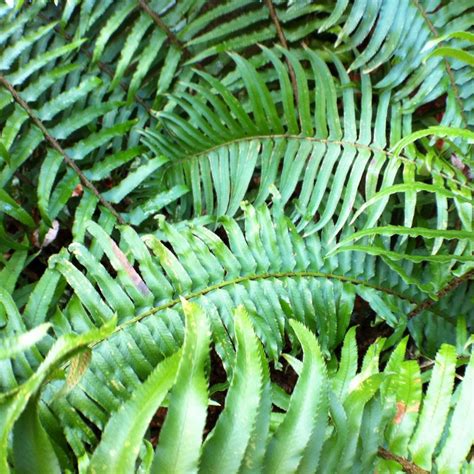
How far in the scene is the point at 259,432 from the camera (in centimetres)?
73

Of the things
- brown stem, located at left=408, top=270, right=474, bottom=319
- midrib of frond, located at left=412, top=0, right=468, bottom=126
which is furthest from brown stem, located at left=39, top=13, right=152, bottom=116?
brown stem, located at left=408, top=270, right=474, bottom=319

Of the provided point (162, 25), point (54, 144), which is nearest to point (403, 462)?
point (54, 144)

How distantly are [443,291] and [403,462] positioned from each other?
556mm

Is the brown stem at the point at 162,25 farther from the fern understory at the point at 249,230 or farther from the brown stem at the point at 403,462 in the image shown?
the brown stem at the point at 403,462

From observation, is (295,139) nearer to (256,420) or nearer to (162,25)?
(162,25)

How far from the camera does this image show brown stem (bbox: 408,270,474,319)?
1263 mm

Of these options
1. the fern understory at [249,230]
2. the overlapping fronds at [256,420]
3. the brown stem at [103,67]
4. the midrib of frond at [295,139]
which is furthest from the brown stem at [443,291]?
the brown stem at [103,67]

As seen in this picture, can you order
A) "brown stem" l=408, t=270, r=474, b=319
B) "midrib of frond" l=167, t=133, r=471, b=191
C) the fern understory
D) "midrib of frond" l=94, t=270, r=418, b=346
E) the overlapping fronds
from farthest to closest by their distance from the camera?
"midrib of frond" l=167, t=133, r=471, b=191, "brown stem" l=408, t=270, r=474, b=319, "midrib of frond" l=94, t=270, r=418, b=346, the fern understory, the overlapping fronds

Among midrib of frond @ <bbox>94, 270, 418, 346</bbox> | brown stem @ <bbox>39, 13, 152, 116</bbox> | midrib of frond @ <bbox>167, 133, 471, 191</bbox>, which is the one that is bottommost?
midrib of frond @ <bbox>94, 270, 418, 346</bbox>

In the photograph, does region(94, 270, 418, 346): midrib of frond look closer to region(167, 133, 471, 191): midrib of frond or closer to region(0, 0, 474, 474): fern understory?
region(0, 0, 474, 474): fern understory

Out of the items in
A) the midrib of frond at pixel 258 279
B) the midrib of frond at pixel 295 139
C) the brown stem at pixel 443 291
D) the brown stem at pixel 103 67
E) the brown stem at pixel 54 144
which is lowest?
the midrib of frond at pixel 258 279

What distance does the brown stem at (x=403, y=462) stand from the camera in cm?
87

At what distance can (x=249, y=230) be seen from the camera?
4.29 ft

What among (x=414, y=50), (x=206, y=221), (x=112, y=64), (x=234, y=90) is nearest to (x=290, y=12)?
(x=234, y=90)
